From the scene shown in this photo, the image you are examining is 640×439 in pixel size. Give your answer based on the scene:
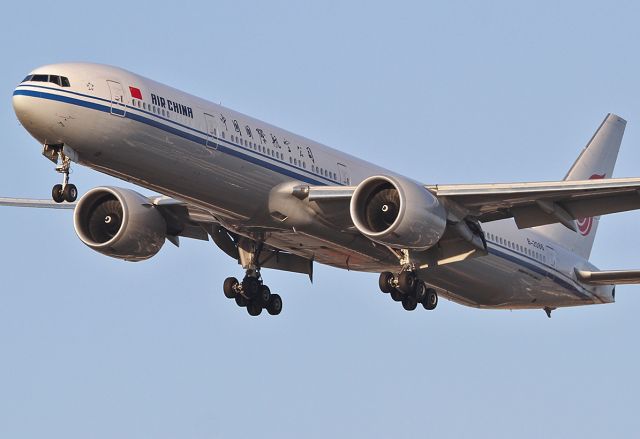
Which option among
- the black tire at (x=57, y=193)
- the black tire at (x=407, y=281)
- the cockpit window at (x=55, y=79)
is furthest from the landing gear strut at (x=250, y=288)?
the cockpit window at (x=55, y=79)

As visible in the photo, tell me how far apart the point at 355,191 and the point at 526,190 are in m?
4.65

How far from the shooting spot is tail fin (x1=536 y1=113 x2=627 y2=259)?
50812mm

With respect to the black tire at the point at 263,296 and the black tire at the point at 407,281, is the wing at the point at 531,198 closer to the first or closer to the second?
the black tire at the point at 407,281

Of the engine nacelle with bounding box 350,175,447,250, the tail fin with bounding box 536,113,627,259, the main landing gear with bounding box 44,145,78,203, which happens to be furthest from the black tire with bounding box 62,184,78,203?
the tail fin with bounding box 536,113,627,259

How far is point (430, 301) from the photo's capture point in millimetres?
42594

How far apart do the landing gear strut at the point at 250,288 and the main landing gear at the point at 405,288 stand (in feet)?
13.1

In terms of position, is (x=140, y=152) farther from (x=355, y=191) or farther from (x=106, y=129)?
(x=355, y=191)

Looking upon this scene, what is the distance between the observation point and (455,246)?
41.7m

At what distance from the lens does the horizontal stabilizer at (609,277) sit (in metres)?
45.2

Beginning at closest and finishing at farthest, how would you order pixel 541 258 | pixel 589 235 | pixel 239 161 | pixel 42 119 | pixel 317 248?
pixel 42 119 → pixel 239 161 → pixel 317 248 → pixel 541 258 → pixel 589 235

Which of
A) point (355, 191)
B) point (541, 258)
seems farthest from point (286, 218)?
point (541, 258)

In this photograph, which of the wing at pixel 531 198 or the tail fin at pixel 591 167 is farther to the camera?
the tail fin at pixel 591 167

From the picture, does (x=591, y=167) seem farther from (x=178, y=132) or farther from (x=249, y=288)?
(x=178, y=132)

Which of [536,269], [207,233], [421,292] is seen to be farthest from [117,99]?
[536,269]
